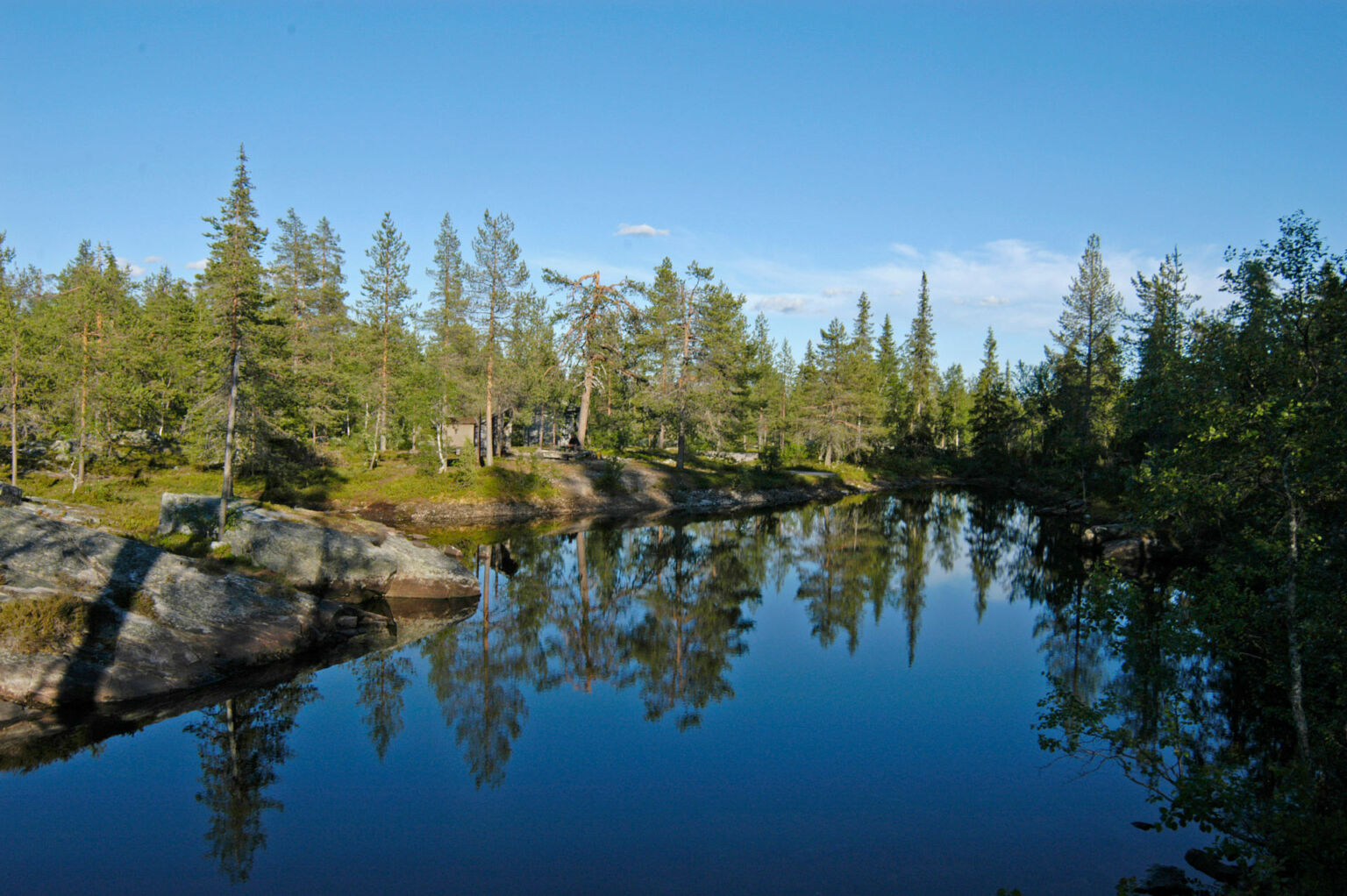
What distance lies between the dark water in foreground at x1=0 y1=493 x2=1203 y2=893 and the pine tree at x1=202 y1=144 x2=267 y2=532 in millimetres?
11629

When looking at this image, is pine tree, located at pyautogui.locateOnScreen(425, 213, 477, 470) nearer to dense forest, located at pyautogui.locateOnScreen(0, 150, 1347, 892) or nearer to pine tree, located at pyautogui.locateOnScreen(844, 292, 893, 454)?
dense forest, located at pyautogui.locateOnScreen(0, 150, 1347, 892)

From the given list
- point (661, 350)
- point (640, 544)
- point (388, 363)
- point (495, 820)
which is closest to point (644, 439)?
point (661, 350)

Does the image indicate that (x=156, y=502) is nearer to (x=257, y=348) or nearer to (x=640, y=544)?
(x=257, y=348)

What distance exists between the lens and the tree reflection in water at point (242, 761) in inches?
427

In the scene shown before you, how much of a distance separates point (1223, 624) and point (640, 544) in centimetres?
2708

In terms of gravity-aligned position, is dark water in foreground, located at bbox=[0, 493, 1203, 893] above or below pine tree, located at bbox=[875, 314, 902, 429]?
below

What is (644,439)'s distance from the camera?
7388 centimetres

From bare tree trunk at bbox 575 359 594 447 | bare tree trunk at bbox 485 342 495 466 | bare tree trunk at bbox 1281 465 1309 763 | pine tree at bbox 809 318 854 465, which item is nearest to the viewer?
bare tree trunk at bbox 1281 465 1309 763

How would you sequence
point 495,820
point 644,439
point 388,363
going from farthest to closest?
point 644,439 < point 388,363 < point 495,820

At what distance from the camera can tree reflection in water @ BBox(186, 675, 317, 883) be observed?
10.9 meters

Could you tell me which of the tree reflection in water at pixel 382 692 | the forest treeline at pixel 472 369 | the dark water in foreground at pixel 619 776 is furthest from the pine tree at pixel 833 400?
the tree reflection in water at pixel 382 692

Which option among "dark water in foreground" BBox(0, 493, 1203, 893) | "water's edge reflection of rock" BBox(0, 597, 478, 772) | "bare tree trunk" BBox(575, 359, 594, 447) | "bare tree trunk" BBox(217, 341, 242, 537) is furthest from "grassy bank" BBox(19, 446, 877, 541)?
"dark water in foreground" BBox(0, 493, 1203, 893)

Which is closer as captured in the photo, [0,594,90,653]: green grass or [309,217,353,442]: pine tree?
[0,594,90,653]: green grass

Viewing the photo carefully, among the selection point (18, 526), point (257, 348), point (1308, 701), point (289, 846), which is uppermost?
point (257, 348)
